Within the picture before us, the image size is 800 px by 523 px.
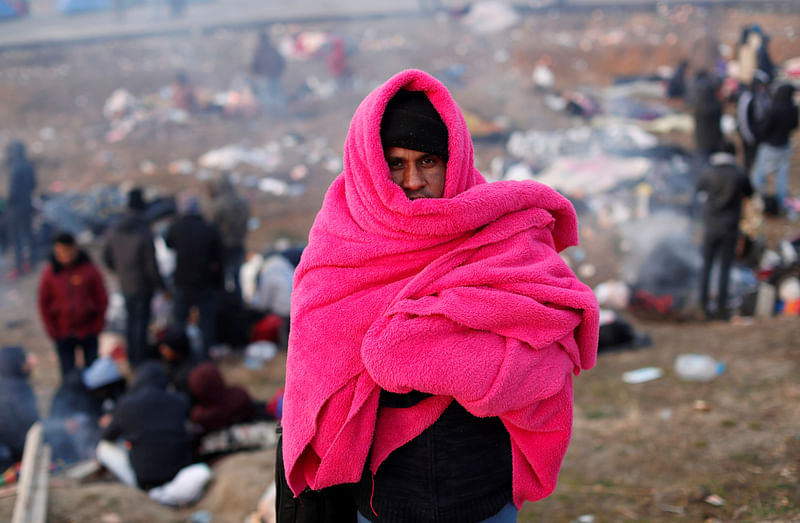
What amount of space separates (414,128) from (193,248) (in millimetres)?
5087

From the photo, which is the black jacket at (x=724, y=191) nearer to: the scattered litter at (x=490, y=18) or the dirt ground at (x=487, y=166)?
the dirt ground at (x=487, y=166)

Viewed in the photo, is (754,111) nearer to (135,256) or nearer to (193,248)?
(193,248)

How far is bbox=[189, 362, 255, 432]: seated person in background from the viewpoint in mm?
4973

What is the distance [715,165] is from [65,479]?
6.03 meters

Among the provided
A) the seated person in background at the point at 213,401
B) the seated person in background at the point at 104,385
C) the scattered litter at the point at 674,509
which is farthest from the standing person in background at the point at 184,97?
the scattered litter at the point at 674,509

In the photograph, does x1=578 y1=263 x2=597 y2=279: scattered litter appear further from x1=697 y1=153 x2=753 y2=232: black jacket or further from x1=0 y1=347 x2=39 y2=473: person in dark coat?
x1=0 y1=347 x2=39 y2=473: person in dark coat

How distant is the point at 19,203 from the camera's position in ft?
31.2

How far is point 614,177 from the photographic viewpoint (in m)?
10.3

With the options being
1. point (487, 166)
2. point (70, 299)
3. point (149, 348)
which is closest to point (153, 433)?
point (149, 348)

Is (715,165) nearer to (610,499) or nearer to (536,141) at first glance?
(610,499)

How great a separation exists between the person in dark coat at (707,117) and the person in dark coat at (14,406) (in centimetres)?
828

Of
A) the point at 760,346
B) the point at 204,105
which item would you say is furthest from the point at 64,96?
the point at 760,346

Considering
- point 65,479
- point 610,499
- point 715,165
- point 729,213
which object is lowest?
point 65,479

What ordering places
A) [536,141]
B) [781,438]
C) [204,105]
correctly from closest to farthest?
[781,438], [536,141], [204,105]
